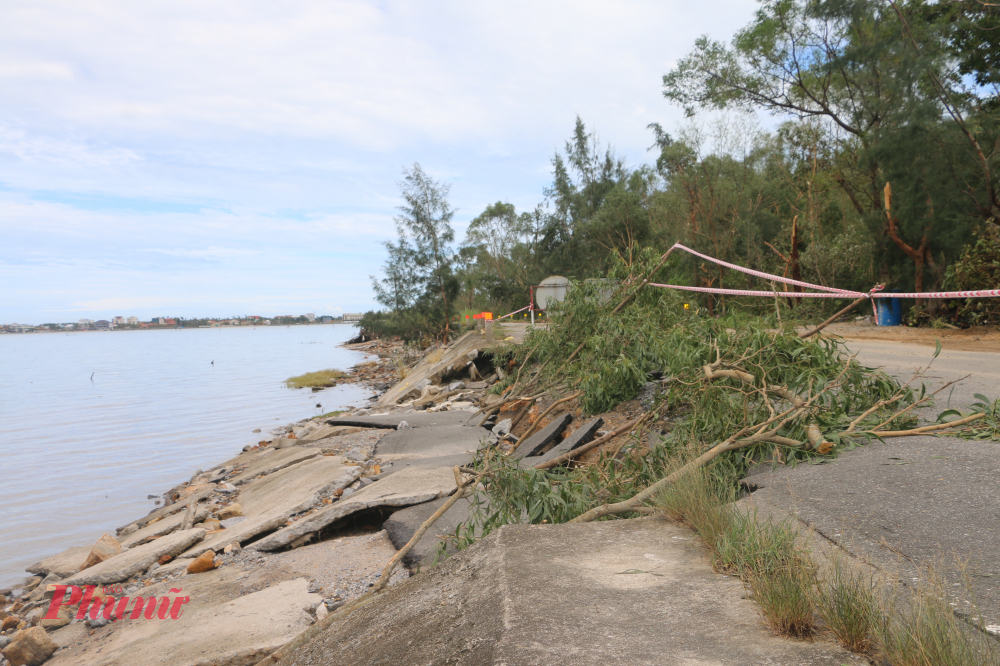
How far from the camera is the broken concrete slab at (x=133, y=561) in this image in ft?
18.1

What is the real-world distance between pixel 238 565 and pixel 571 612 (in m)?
3.89

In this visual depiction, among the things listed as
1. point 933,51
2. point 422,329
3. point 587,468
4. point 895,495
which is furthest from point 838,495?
point 422,329

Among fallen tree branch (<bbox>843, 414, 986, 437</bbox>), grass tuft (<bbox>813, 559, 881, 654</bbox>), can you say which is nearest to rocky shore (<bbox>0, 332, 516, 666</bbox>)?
grass tuft (<bbox>813, 559, 881, 654</bbox>)

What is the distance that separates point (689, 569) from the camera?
2547 mm

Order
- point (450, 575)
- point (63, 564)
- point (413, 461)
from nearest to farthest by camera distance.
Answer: point (450, 575) < point (63, 564) < point (413, 461)

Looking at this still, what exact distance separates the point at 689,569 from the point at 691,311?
543 centimetres

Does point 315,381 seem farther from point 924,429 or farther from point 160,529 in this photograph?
point 924,429

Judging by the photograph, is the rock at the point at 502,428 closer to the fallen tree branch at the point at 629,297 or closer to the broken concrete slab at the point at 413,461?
the broken concrete slab at the point at 413,461

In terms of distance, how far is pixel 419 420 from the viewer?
10.6m

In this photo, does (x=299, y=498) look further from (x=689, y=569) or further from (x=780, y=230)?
(x=780, y=230)

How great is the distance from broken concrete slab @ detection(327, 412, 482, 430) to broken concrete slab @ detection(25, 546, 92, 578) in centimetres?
466

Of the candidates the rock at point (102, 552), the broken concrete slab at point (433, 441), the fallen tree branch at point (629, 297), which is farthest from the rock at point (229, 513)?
the fallen tree branch at point (629, 297)

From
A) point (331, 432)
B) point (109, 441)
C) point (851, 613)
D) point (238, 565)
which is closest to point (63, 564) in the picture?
point (238, 565)

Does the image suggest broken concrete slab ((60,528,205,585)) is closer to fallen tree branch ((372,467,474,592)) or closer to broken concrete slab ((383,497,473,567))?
broken concrete slab ((383,497,473,567))
